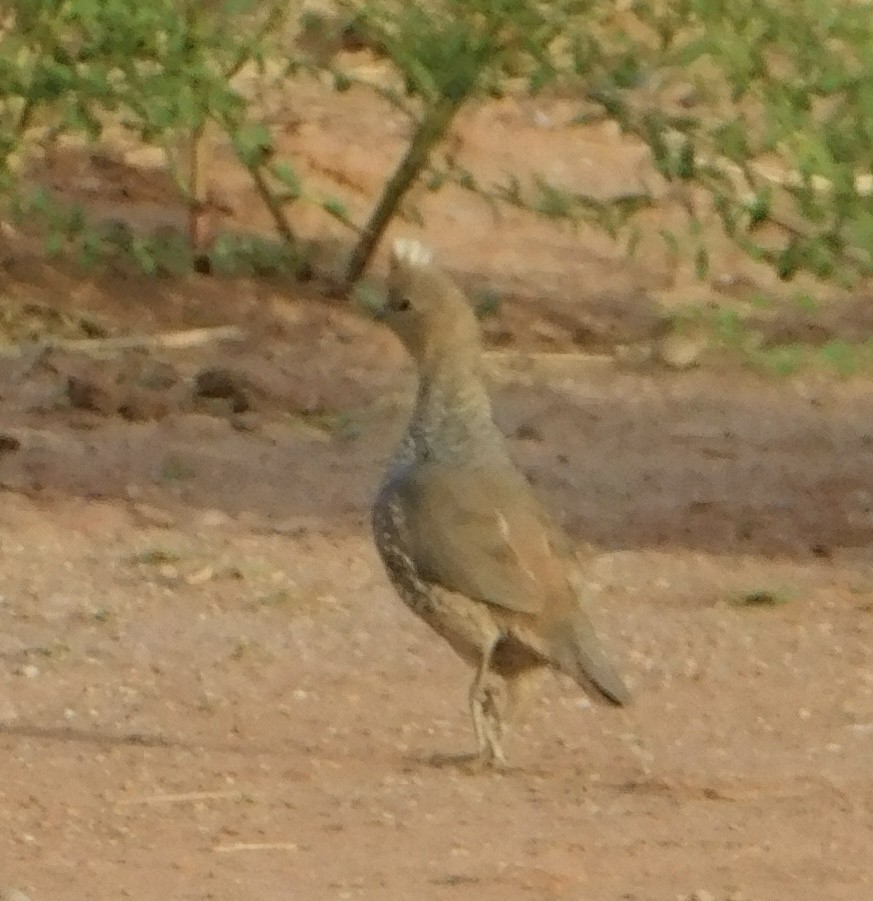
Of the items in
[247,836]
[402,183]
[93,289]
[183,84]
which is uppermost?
[247,836]

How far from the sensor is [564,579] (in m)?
5.64

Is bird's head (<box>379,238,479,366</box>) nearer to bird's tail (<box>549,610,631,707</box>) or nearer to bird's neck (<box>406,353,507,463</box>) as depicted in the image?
bird's neck (<box>406,353,507,463</box>)

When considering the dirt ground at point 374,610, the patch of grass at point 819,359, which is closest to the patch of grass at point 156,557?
the dirt ground at point 374,610

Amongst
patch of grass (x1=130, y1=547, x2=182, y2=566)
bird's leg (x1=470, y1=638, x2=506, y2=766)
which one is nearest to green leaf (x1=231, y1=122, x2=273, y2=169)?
patch of grass (x1=130, y1=547, x2=182, y2=566)

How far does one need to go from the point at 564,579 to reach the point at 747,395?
4813mm

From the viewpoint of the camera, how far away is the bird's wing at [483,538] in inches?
219

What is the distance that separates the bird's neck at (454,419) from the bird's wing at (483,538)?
7 centimetres

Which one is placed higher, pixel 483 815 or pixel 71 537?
pixel 483 815

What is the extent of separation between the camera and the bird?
18.3 feet

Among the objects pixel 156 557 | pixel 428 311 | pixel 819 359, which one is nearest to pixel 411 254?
pixel 428 311

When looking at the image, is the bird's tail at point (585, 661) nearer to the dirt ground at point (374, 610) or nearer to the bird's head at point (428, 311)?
the dirt ground at point (374, 610)

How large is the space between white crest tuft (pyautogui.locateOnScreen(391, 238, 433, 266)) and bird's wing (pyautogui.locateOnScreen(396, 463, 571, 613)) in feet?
1.58

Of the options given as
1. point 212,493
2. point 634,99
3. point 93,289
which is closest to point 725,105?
point 634,99

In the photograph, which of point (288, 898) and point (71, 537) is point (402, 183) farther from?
point (288, 898)
